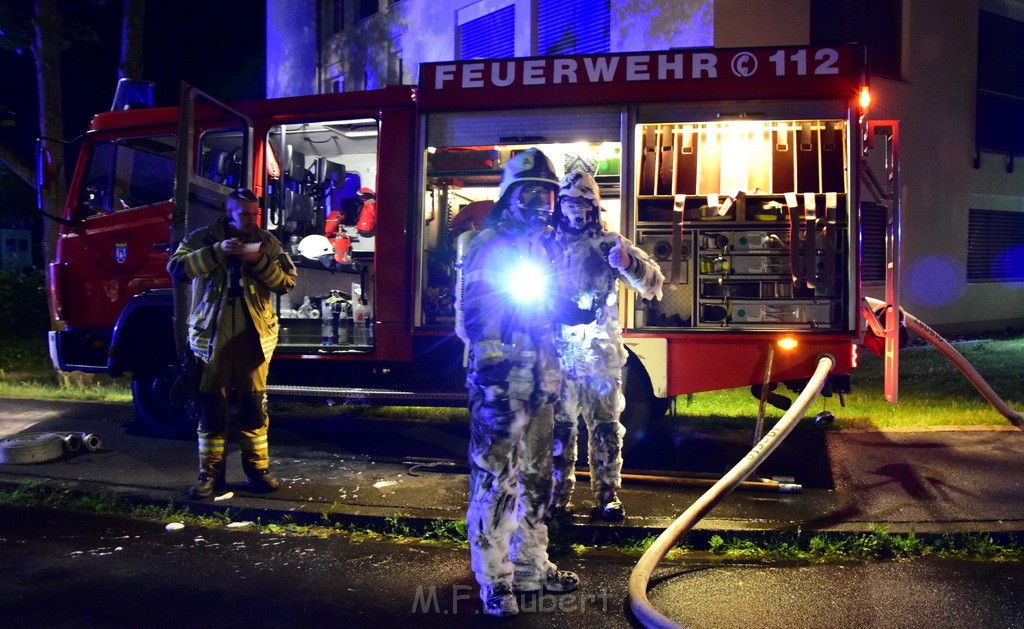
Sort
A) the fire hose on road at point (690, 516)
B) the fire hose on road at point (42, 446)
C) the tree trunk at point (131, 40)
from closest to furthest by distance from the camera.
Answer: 1. the fire hose on road at point (690, 516)
2. the fire hose on road at point (42, 446)
3. the tree trunk at point (131, 40)

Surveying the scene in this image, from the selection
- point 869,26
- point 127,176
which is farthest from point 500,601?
point 869,26

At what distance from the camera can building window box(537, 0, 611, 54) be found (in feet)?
38.2

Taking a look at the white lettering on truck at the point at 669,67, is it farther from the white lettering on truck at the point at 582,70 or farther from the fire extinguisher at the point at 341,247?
the fire extinguisher at the point at 341,247

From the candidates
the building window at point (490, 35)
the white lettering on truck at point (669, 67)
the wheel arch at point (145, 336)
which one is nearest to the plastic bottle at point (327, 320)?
the wheel arch at point (145, 336)

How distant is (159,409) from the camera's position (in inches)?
269

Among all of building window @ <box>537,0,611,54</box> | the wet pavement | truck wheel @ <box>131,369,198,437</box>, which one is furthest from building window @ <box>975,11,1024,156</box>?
truck wheel @ <box>131,369,198,437</box>

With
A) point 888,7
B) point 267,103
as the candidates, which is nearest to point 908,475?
point 267,103

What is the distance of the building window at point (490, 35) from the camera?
1339 cm

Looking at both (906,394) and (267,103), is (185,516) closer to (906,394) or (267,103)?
(267,103)

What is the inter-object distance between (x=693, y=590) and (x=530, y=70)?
3.89 metres

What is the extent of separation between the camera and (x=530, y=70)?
5809mm

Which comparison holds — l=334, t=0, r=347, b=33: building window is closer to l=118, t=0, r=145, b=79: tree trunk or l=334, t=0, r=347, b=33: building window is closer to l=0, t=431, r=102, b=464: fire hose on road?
l=118, t=0, r=145, b=79: tree trunk

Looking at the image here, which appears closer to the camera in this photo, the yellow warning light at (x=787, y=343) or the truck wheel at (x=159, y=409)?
the yellow warning light at (x=787, y=343)

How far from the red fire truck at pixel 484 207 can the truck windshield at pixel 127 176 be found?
0.06 feet
